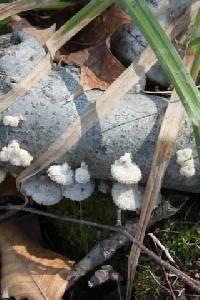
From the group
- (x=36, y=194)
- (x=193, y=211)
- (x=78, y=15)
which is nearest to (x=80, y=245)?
(x=36, y=194)

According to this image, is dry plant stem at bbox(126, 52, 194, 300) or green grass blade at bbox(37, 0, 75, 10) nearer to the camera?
dry plant stem at bbox(126, 52, 194, 300)

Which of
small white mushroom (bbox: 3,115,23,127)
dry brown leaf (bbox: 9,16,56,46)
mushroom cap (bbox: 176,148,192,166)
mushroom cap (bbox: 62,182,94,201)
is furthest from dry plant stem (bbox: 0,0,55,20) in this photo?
mushroom cap (bbox: 176,148,192,166)

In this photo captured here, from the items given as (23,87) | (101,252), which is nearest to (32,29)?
(23,87)

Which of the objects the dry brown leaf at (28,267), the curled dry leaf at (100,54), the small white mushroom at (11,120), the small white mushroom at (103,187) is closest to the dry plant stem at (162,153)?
the small white mushroom at (103,187)

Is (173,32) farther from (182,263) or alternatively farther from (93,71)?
(182,263)

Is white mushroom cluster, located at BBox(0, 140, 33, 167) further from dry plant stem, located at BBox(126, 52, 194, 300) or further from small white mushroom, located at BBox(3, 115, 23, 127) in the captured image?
dry plant stem, located at BBox(126, 52, 194, 300)

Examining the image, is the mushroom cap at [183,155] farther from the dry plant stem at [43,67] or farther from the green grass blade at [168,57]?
Answer: the dry plant stem at [43,67]
